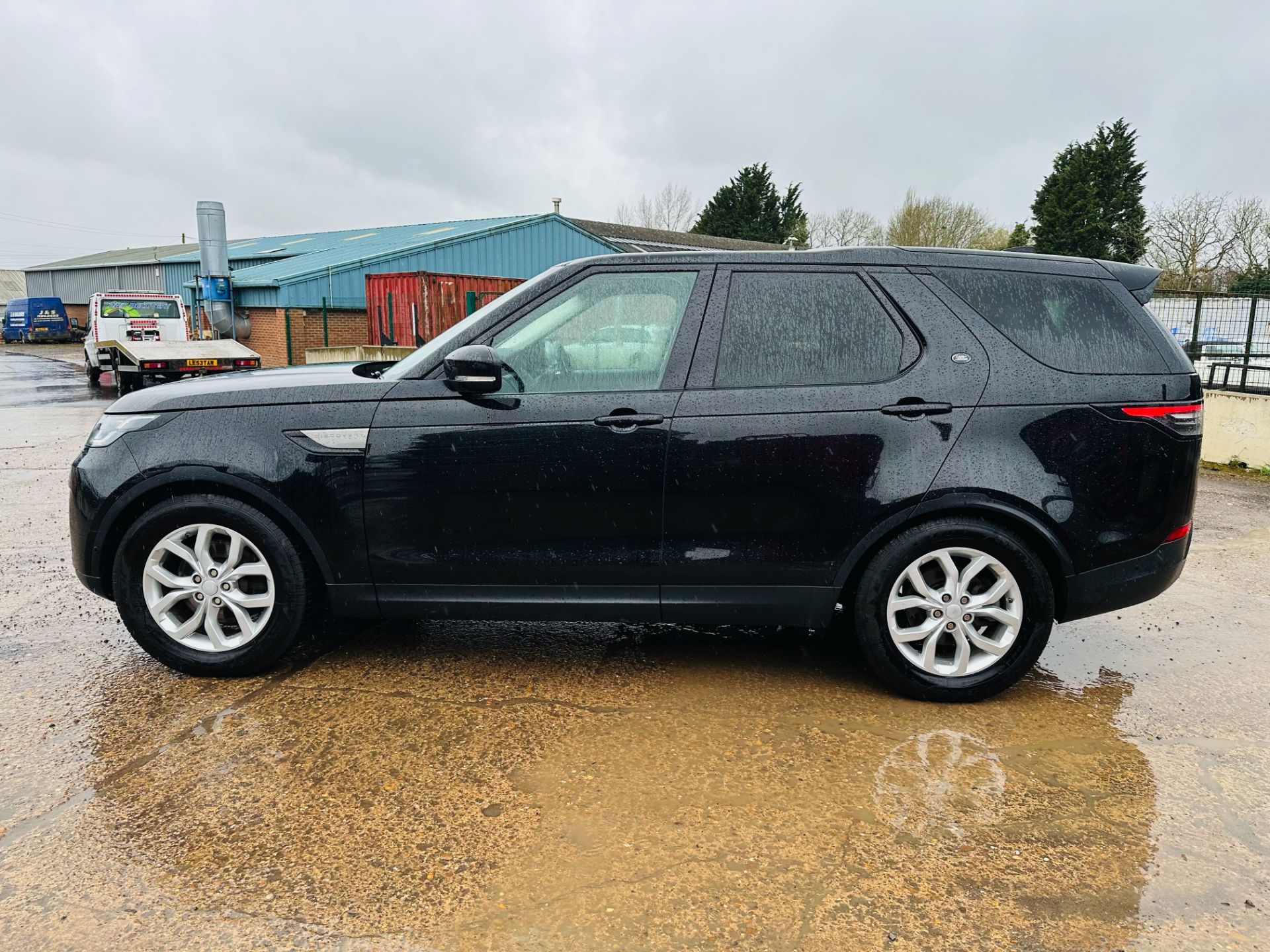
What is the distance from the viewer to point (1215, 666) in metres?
4.20

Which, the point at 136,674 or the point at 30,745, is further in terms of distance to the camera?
the point at 136,674

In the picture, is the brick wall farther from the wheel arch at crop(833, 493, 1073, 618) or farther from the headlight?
the wheel arch at crop(833, 493, 1073, 618)

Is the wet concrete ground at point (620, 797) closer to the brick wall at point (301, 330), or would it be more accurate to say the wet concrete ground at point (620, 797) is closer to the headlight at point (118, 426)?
the headlight at point (118, 426)

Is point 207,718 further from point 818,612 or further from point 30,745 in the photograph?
point 818,612

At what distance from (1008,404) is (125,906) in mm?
3394

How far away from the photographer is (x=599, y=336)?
3.69 metres

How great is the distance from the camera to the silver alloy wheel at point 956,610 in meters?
3.58

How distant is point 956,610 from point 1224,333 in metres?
10.7

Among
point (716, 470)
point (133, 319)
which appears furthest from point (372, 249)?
point (716, 470)

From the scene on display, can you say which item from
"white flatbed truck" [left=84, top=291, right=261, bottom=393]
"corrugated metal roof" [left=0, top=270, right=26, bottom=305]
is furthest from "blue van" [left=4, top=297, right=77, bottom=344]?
"white flatbed truck" [left=84, top=291, right=261, bottom=393]

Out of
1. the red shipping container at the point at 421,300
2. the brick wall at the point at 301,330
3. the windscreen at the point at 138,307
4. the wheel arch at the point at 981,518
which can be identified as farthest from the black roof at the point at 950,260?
the brick wall at the point at 301,330

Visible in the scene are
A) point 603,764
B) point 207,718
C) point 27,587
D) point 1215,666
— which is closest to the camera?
point 603,764

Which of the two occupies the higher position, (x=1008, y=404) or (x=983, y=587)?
(x=1008, y=404)

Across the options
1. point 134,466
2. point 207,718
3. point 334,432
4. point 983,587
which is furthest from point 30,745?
point 983,587
